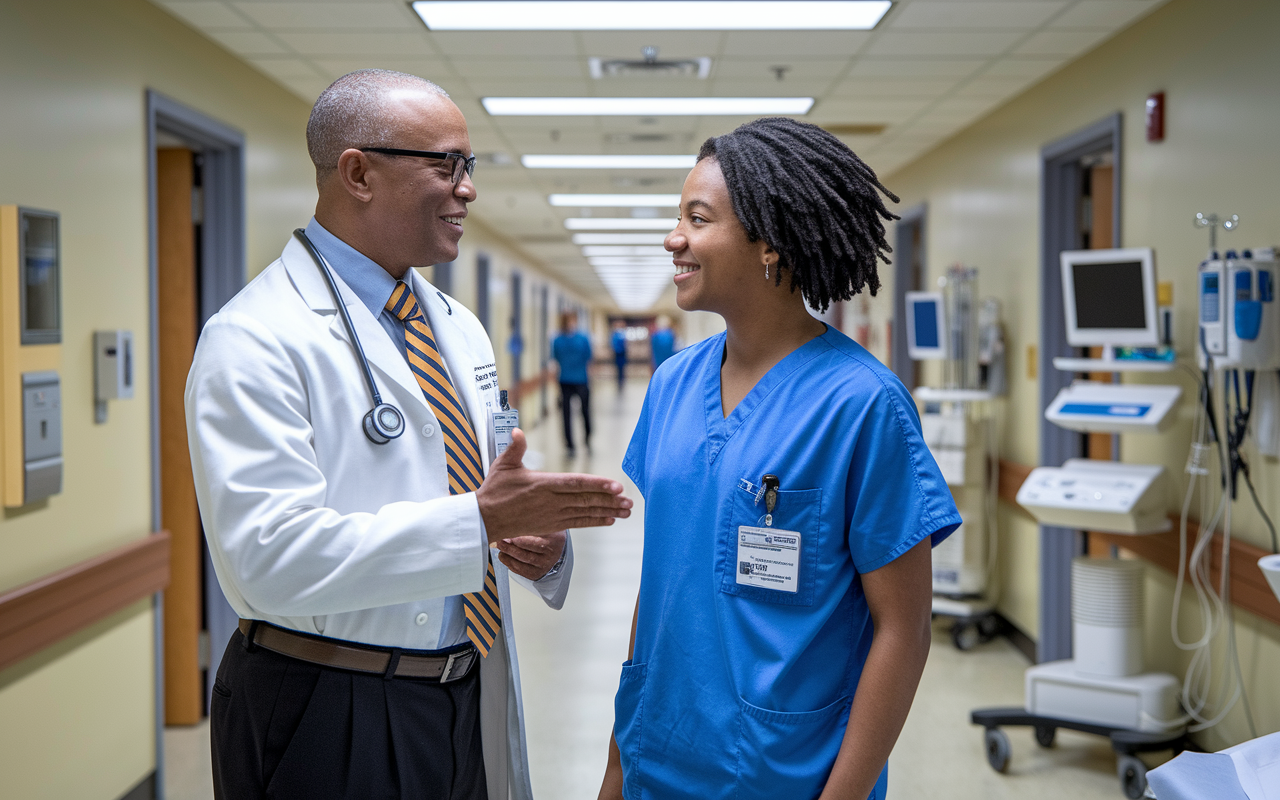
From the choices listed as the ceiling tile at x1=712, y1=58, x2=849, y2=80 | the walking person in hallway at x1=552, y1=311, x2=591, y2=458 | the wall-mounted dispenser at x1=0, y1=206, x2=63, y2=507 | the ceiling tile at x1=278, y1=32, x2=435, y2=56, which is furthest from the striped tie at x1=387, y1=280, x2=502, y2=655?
the walking person in hallway at x1=552, y1=311, x2=591, y2=458

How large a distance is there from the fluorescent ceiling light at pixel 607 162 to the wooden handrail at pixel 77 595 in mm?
4060

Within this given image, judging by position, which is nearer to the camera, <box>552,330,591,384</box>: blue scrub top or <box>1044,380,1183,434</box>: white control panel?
<box>1044,380,1183,434</box>: white control panel

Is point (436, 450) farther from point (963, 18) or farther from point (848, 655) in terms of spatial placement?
point (963, 18)

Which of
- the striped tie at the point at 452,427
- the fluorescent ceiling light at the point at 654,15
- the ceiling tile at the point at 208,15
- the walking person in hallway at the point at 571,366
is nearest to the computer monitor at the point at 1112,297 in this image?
the fluorescent ceiling light at the point at 654,15

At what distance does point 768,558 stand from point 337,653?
22.8 inches

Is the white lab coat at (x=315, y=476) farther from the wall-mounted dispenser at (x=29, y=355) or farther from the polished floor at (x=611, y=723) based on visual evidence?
the polished floor at (x=611, y=723)

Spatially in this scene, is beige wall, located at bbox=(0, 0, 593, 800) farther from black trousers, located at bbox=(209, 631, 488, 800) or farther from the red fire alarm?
the red fire alarm

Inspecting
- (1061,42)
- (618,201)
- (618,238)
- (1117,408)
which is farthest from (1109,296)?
(618,238)

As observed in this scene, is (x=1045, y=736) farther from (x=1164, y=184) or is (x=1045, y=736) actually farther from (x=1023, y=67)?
(x=1023, y=67)

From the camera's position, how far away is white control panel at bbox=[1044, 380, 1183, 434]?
324 centimetres

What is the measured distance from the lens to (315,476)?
113 centimetres

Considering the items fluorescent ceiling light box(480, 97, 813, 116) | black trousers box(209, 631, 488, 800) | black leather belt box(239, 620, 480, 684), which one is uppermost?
fluorescent ceiling light box(480, 97, 813, 116)

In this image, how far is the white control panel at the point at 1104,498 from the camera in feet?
10.7

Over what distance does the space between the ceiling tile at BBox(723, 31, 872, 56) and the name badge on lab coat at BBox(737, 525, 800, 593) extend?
3.03 meters
